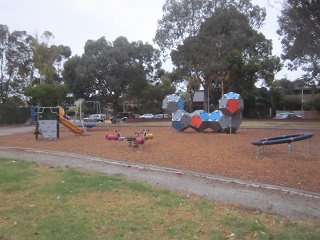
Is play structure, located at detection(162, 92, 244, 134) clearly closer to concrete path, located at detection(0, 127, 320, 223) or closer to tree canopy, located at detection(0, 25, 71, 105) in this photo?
concrete path, located at detection(0, 127, 320, 223)

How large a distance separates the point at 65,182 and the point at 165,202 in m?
2.45

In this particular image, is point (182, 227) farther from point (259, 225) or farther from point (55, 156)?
point (55, 156)

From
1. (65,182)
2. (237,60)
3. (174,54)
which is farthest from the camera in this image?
(237,60)

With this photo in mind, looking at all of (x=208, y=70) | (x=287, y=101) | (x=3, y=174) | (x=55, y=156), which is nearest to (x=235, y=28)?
(x=208, y=70)

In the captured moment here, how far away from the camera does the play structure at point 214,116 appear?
63.7 feet

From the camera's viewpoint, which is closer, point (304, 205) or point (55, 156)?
point (304, 205)

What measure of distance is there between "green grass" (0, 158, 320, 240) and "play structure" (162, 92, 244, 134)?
1341 centimetres

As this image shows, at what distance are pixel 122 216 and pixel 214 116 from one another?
16.4m

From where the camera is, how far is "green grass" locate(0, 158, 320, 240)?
436 centimetres

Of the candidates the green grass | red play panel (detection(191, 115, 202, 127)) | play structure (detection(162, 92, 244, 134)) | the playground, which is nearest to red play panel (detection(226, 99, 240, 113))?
play structure (detection(162, 92, 244, 134))

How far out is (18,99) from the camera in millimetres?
40469

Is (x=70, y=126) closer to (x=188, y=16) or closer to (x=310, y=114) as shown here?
(x=188, y=16)

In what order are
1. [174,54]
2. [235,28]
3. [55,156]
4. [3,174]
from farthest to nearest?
[174,54]
[235,28]
[55,156]
[3,174]

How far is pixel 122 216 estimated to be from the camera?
4992 mm
